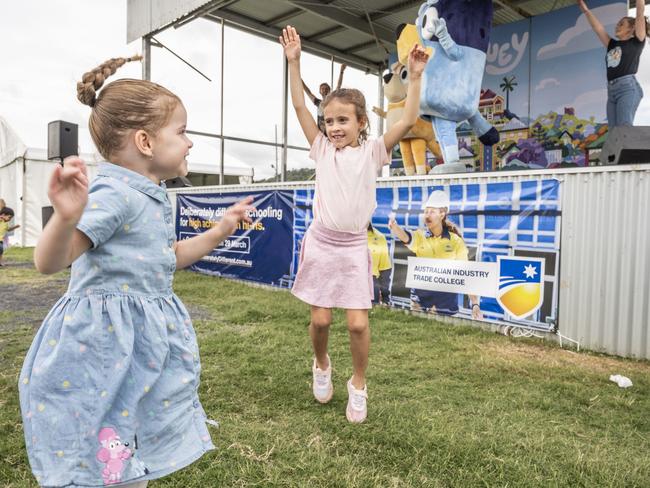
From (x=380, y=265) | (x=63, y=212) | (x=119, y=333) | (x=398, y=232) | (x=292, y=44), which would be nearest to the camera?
(x=63, y=212)

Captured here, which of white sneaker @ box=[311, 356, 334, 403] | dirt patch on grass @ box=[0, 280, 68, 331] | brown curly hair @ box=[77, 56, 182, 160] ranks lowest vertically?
dirt patch on grass @ box=[0, 280, 68, 331]

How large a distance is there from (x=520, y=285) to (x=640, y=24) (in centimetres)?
366

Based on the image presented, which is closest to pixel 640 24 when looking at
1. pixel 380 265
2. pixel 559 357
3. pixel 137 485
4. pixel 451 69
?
pixel 451 69

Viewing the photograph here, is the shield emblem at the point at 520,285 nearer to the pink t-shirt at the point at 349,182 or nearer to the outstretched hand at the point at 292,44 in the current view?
the pink t-shirt at the point at 349,182

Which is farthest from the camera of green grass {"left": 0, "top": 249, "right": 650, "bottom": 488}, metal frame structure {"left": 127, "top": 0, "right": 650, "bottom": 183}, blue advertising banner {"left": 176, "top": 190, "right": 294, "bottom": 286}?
metal frame structure {"left": 127, "top": 0, "right": 650, "bottom": 183}

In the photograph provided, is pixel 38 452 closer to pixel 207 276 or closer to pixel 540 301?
pixel 540 301

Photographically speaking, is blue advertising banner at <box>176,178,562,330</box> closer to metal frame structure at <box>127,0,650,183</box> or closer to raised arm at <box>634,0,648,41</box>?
raised arm at <box>634,0,648,41</box>

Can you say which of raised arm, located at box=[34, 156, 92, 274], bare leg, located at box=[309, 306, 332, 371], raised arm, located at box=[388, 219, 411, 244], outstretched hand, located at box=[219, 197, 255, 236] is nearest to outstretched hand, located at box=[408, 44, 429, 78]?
outstretched hand, located at box=[219, 197, 255, 236]

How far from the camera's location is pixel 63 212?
0.91 m

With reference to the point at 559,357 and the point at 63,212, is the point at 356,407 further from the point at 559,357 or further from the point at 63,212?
the point at 559,357

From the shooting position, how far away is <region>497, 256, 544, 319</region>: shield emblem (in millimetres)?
4055

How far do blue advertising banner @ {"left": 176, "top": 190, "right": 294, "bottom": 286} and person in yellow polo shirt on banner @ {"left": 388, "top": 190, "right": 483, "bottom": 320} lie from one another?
2.19m

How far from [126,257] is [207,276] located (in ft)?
23.3

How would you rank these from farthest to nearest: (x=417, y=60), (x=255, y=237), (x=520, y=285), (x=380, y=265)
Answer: (x=255, y=237) → (x=380, y=265) → (x=520, y=285) → (x=417, y=60)
